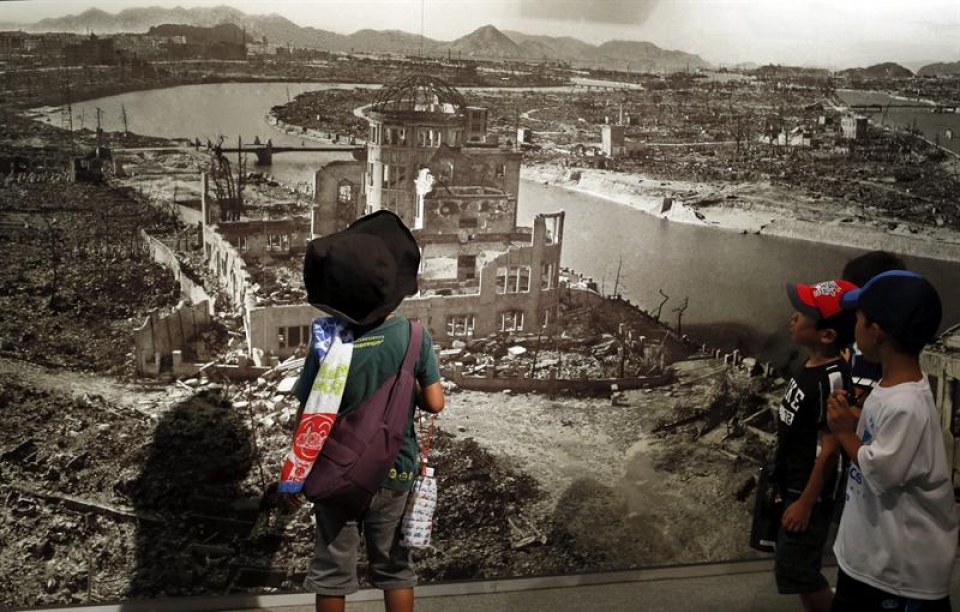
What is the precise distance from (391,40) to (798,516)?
2099 millimetres

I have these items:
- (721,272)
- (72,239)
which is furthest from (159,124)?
(721,272)

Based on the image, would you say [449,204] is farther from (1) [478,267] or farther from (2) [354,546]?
(2) [354,546]

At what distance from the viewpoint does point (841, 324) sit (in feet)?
8.80

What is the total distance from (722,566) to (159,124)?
2672 mm

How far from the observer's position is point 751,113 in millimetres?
4012

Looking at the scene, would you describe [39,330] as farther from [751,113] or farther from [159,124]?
[751,113]

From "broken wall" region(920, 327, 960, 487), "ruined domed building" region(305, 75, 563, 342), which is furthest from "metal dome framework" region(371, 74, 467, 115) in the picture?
"broken wall" region(920, 327, 960, 487)

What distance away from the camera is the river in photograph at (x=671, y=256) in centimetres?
339

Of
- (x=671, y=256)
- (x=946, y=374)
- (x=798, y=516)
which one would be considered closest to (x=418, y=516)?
(x=798, y=516)

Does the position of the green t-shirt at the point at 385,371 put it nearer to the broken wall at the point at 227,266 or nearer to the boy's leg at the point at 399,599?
the boy's leg at the point at 399,599

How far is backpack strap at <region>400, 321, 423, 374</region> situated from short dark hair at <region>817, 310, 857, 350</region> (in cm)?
112

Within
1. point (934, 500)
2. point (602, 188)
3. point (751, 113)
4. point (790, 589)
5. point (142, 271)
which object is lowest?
point (790, 589)

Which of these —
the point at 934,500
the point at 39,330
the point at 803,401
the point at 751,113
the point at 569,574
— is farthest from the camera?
the point at 751,113

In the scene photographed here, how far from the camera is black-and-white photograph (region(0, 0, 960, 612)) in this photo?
323 centimetres
